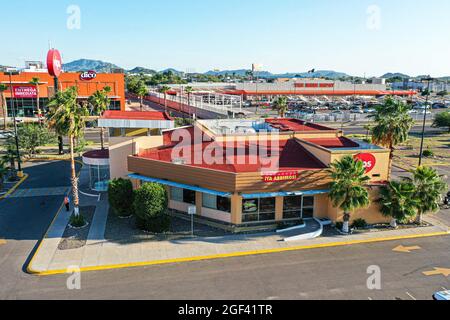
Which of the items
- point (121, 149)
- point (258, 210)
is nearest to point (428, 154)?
point (258, 210)

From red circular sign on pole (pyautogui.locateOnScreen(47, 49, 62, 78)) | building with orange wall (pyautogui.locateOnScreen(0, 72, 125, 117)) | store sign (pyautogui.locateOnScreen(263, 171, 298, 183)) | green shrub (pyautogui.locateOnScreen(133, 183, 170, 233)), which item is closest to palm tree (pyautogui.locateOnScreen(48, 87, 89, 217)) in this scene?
green shrub (pyautogui.locateOnScreen(133, 183, 170, 233))

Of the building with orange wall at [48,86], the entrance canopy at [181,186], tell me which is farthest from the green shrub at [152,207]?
the building with orange wall at [48,86]

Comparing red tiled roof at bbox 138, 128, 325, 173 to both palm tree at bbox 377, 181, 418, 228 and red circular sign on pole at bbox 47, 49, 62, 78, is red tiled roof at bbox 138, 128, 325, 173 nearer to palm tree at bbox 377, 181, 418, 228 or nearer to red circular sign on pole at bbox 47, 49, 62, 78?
palm tree at bbox 377, 181, 418, 228

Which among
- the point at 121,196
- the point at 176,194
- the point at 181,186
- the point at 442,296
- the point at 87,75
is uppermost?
the point at 87,75

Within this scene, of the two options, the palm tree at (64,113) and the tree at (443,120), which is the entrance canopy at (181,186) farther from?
the tree at (443,120)

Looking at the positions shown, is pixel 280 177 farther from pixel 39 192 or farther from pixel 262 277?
pixel 39 192
